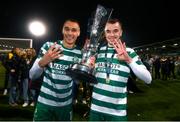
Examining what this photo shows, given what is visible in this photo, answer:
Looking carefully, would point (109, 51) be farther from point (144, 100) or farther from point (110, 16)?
point (144, 100)

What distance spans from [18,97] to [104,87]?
824 cm

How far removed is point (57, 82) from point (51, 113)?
39 cm

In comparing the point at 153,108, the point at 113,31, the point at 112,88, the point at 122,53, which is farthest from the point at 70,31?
the point at 153,108

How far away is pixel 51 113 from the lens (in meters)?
4.29

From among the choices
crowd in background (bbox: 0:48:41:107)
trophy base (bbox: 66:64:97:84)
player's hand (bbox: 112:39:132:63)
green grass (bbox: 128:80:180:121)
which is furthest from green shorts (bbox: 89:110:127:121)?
crowd in background (bbox: 0:48:41:107)

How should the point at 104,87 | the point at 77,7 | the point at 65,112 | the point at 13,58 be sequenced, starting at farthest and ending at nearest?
the point at 77,7, the point at 13,58, the point at 65,112, the point at 104,87

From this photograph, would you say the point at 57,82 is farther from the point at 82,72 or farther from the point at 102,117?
the point at 102,117

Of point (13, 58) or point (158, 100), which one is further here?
point (158, 100)

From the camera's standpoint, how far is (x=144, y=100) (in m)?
13.7

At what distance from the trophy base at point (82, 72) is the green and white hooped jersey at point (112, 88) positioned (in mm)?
129

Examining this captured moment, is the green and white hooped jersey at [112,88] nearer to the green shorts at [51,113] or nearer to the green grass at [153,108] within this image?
the green shorts at [51,113]

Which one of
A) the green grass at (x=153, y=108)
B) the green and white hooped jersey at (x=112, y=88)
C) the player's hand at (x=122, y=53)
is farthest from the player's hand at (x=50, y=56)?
the green grass at (x=153, y=108)

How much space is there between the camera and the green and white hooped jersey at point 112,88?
3959mm

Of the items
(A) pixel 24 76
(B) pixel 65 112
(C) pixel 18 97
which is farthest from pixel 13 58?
(B) pixel 65 112
